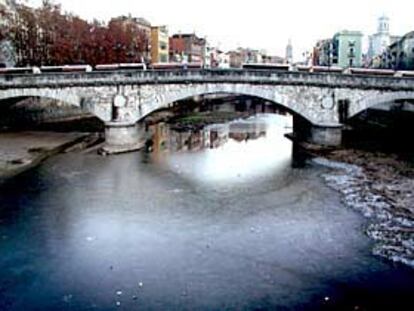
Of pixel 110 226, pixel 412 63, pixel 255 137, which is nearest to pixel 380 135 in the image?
pixel 255 137

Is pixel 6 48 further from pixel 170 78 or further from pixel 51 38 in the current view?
pixel 170 78

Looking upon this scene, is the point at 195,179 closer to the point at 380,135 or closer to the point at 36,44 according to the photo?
the point at 380,135

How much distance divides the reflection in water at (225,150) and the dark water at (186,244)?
17.9 inches

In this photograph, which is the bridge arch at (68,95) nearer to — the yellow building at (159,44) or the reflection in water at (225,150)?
the reflection in water at (225,150)

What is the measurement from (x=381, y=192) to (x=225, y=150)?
569 inches

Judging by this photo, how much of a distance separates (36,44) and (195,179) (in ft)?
125

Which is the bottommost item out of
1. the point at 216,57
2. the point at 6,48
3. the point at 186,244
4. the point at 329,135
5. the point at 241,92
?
the point at 186,244

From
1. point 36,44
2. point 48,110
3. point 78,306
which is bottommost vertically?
point 78,306

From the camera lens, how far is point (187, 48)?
120 m

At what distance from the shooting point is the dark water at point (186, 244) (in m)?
13.6

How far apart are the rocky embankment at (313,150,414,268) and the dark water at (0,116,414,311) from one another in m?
0.69

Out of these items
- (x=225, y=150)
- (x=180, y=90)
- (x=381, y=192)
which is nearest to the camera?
(x=381, y=192)

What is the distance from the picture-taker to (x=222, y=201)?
2283 centimetres

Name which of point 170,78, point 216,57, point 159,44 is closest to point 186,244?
point 170,78
